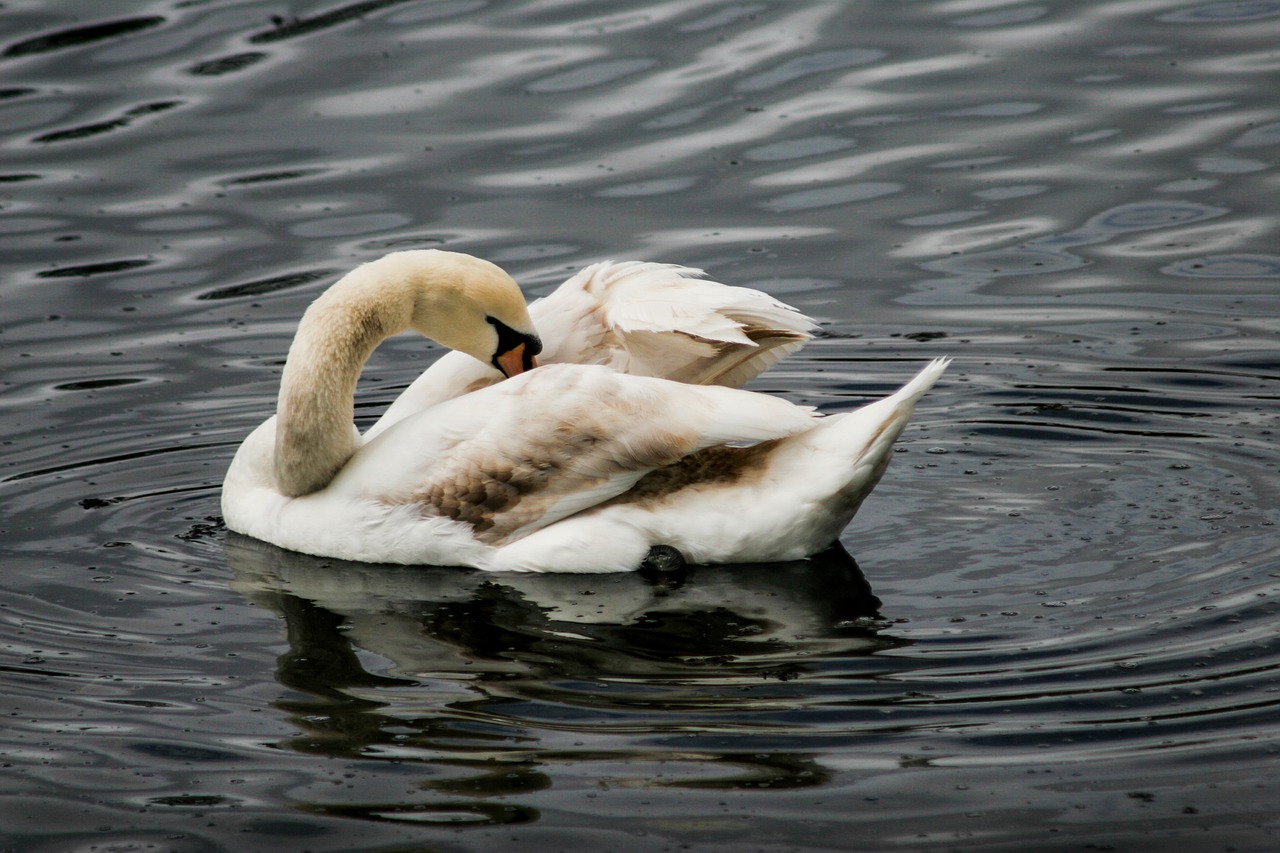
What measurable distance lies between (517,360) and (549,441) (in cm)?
53

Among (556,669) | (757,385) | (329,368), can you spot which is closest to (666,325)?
(329,368)

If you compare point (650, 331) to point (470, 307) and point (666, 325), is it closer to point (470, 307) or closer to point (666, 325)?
point (666, 325)

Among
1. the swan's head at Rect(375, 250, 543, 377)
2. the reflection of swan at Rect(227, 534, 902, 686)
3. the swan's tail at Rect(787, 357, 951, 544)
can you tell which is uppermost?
the swan's head at Rect(375, 250, 543, 377)

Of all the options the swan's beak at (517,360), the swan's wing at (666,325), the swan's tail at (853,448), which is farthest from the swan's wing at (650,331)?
the swan's tail at (853,448)

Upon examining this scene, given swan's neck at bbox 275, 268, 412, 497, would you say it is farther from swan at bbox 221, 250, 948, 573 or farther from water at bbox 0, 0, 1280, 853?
water at bbox 0, 0, 1280, 853

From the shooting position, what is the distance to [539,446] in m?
7.50

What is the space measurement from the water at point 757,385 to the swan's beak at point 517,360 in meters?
0.89

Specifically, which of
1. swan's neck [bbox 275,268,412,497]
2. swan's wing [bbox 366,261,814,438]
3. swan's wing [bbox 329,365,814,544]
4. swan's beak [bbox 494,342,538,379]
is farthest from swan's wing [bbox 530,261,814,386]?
swan's neck [bbox 275,268,412,497]

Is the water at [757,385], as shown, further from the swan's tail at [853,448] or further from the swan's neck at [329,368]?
the swan's neck at [329,368]

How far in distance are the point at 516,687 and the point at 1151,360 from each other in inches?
176

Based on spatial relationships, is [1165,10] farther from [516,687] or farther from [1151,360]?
[516,687]

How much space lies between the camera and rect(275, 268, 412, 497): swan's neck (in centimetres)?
787

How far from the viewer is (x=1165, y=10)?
14664mm

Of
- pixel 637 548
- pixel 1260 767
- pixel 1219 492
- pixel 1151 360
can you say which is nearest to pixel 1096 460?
pixel 1219 492
